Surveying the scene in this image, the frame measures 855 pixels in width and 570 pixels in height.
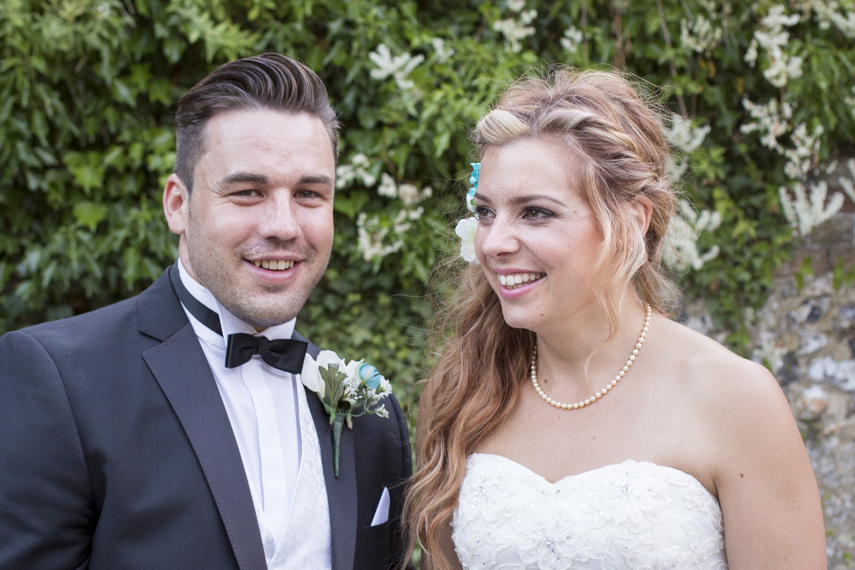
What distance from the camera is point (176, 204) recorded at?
7.13ft

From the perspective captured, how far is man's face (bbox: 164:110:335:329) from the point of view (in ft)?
6.63

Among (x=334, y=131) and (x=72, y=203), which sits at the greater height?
(x=334, y=131)

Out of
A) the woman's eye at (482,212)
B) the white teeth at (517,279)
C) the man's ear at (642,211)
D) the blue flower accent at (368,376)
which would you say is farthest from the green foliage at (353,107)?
the man's ear at (642,211)

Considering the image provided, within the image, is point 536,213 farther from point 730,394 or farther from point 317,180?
point 730,394

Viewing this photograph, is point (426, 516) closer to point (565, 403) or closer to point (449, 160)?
point (565, 403)

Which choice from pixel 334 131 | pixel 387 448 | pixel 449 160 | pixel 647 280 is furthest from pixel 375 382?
pixel 449 160

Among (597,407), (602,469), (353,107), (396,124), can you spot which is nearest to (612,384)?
(597,407)

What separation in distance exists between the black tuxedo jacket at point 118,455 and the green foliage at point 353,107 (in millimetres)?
1520

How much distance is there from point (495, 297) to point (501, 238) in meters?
0.53

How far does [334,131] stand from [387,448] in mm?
1115

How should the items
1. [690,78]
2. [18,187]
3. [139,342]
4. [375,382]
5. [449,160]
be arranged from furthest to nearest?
1. [690,78]
2. [449,160]
3. [18,187]
4. [375,382]
5. [139,342]

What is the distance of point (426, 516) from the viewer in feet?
7.67

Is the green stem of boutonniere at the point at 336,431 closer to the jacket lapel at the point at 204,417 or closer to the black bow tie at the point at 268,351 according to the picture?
the black bow tie at the point at 268,351

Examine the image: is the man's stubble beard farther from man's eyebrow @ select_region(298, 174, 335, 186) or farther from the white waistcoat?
the white waistcoat
